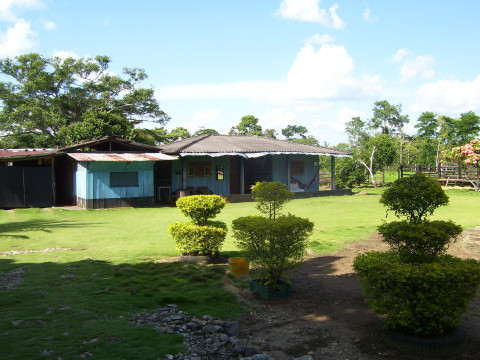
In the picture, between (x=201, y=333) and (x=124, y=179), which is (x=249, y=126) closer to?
(x=124, y=179)

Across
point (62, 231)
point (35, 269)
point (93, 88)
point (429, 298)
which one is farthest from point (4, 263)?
point (93, 88)

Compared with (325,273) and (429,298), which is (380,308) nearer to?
(429,298)

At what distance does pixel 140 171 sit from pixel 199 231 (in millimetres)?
12715

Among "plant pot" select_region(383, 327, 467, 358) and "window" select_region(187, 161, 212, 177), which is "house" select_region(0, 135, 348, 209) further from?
"plant pot" select_region(383, 327, 467, 358)

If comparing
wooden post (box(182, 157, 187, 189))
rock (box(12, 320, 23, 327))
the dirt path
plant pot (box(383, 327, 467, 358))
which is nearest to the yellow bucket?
the dirt path

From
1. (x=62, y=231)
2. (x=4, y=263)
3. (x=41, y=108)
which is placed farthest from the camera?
(x=41, y=108)

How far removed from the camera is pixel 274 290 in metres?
6.15

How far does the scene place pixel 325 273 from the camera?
7.41m

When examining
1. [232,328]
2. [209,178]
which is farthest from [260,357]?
[209,178]

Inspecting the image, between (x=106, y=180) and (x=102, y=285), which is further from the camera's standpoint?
(x=106, y=180)

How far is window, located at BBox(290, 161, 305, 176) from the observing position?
26.9 metres

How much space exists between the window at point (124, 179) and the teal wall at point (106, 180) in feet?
0.52

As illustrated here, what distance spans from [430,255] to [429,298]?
905mm

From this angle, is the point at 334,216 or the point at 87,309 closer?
the point at 87,309
